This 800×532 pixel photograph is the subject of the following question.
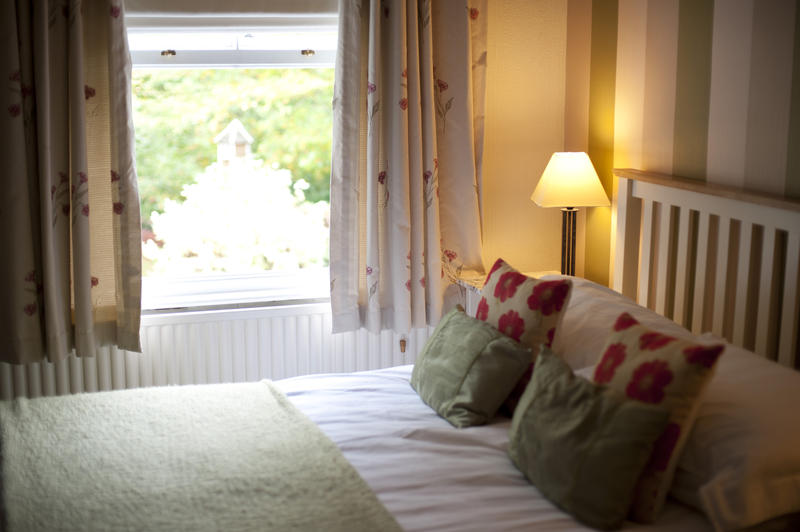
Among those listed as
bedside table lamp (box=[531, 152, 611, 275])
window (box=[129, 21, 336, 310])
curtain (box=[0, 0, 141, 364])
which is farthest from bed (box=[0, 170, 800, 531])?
window (box=[129, 21, 336, 310])

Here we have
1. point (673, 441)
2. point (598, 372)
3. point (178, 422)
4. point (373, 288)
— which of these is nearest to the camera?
point (673, 441)

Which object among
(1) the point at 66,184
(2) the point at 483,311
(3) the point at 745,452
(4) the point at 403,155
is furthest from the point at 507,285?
(1) the point at 66,184

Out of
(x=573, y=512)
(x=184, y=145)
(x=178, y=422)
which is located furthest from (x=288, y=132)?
(x=573, y=512)

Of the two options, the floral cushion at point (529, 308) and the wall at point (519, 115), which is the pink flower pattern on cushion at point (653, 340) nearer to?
the floral cushion at point (529, 308)

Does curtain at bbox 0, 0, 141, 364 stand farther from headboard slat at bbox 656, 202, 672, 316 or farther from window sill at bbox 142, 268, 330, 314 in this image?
headboard slat at bbox 656, 202, 672, 316

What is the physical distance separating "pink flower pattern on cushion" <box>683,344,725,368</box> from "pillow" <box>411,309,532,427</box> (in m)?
0.60

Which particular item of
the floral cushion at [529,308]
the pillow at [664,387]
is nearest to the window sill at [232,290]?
the floral cushion at [529,308]

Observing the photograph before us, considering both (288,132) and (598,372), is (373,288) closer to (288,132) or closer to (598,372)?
(288,132)

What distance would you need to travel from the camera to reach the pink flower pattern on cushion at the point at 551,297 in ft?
7.64

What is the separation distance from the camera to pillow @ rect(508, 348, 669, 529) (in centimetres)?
177

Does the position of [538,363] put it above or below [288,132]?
below

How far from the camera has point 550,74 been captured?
357cm

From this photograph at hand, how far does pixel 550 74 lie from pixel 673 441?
82.9 inches

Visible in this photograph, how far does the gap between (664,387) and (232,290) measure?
2.13 metres
